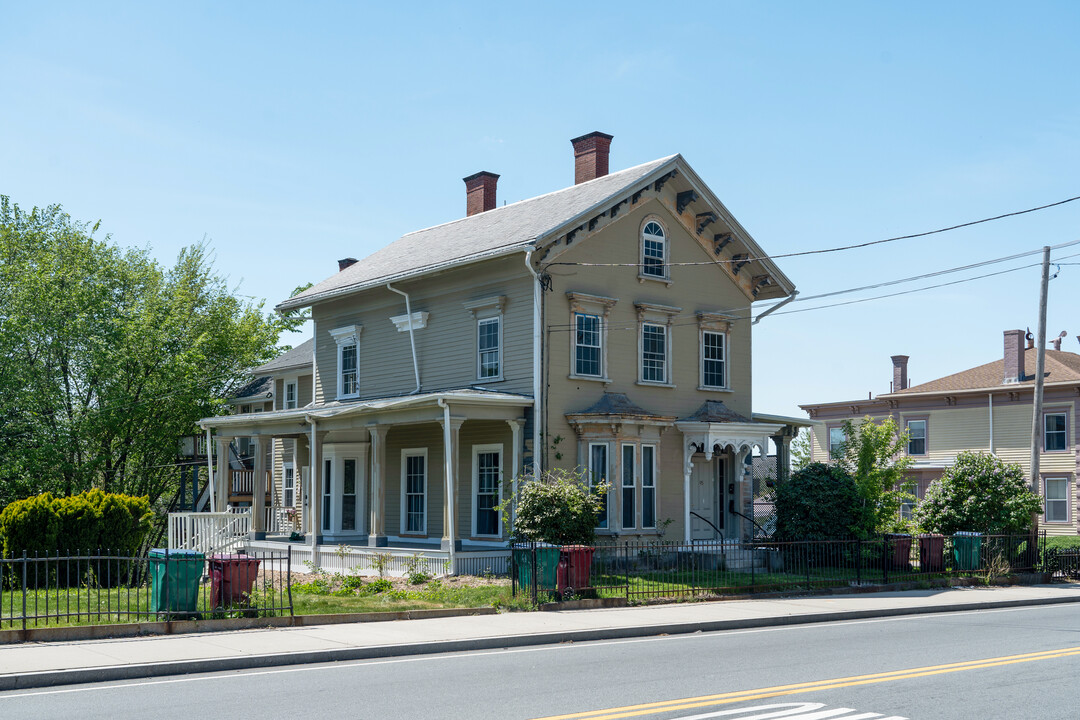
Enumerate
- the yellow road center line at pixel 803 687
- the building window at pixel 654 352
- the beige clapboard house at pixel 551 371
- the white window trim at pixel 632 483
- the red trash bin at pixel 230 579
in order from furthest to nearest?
Answer: the building window at pixel 654 352
the white window trim at pixel 632 483
the beige clapboard house at pixel 551 371
the red trash bin at pixel 230 579
the yellow road center line at pixel 803 687

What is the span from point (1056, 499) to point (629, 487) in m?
24.8

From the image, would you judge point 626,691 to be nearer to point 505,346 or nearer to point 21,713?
point 21,713

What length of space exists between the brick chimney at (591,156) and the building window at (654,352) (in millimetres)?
5069

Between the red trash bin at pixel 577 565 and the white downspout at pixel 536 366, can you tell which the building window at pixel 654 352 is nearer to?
the white downspout at pixel 536 366

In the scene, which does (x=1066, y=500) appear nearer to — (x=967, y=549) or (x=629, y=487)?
(x=967, y=549)

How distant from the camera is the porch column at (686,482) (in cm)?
2552

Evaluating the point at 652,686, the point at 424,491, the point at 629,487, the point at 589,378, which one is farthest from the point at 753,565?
the point at 652,686

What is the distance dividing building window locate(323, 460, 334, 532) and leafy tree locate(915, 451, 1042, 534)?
1638 cm

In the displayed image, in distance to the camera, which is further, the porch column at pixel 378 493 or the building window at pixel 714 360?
the building window at pixel 714 360

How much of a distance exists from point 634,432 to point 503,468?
327 cm

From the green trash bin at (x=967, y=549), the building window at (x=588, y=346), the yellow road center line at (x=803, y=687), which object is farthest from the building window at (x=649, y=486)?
the yellow road center line at (x=803, y=687)

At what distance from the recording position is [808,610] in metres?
17.7

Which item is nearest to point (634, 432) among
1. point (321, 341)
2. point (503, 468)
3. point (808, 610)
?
point (503, 468)

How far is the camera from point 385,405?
922 inches
